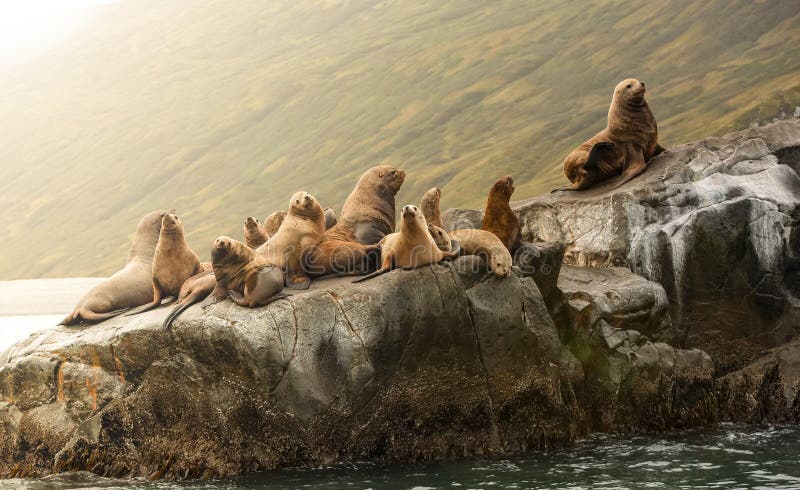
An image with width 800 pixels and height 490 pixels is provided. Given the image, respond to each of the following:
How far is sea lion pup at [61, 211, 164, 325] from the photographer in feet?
29.2

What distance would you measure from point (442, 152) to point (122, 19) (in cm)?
2022

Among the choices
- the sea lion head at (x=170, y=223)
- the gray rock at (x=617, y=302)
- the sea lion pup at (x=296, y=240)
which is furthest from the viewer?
the sea lion head at (x=170, y=223)

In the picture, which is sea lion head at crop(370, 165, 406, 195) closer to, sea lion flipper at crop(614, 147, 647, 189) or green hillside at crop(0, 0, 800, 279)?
sea lion flipper at crop(614, 147, 647, 189)

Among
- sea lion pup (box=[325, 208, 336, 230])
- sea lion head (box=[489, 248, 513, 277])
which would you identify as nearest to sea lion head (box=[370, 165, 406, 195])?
sea lion pup (box=[325, 208, 336, 230])

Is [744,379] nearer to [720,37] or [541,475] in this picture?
[541,475]

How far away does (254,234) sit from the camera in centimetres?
962

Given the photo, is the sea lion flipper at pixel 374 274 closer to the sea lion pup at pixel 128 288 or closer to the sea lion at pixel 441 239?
the sea lion at pixel 441 239

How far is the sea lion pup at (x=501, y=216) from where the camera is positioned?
363 inches

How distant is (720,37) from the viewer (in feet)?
64.4

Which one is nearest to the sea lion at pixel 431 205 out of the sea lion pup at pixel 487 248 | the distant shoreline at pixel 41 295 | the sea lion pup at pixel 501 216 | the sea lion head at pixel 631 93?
the sea lion pup at pixel 501 216

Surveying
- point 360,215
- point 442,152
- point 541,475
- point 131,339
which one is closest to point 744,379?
point 541,475

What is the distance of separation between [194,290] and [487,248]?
2.78 metres

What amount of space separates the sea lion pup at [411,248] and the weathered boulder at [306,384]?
5.5 inches

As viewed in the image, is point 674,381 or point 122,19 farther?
point 122,19
